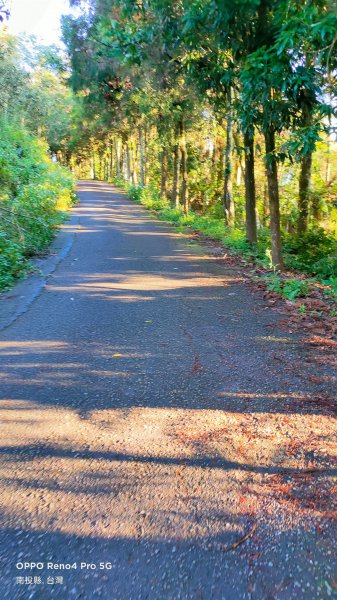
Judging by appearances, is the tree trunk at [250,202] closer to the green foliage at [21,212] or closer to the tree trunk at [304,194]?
the tree trunk at [304,194]

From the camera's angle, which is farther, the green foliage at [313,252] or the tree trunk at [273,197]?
Result: the green foliage at [313,252]

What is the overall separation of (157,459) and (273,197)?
6574 millimetres

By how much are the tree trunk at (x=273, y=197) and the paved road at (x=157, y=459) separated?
3.03 metres

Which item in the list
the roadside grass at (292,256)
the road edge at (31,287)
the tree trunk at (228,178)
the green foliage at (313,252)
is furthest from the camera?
the tree trunk at (228,178)

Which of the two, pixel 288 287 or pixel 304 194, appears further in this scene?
pixel 304 194

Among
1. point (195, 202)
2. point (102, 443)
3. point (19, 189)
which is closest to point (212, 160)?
point (195, 202)

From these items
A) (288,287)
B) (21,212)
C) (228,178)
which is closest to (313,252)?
(228,178)

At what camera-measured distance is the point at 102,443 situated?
3236 millimetres

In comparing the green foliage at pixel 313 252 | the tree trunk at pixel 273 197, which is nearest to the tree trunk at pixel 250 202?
the green foliage at pixel 313 252

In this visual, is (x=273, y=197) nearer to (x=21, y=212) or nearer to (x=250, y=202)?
(x=250, y=202)

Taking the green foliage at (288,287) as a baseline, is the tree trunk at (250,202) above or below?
above

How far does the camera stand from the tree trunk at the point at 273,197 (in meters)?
8.00

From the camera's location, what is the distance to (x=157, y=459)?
9.99ft

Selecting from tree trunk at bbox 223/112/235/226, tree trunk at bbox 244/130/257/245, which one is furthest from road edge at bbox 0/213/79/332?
tree trunk at bbox 223/112/235/226
